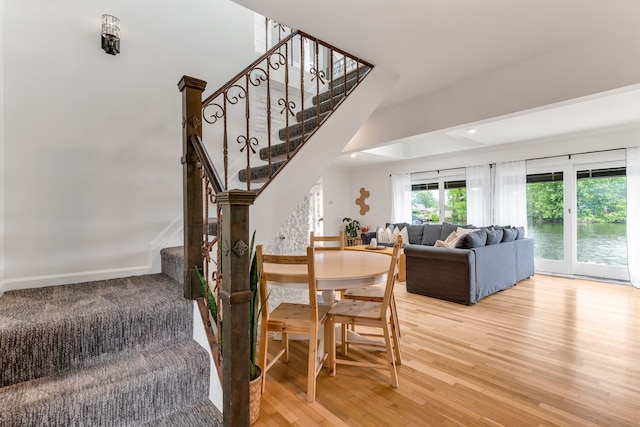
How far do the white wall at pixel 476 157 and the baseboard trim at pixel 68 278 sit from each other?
20.3 feet

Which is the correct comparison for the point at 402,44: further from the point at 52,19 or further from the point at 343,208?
the point at 343,208

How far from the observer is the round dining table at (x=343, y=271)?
6.46 ft

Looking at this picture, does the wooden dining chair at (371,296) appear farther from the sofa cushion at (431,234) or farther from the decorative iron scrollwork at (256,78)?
the sofa cushion at (431,234)

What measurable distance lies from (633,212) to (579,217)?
0.71 meters

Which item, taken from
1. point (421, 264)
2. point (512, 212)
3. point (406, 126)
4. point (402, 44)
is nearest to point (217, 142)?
point (402, 44)

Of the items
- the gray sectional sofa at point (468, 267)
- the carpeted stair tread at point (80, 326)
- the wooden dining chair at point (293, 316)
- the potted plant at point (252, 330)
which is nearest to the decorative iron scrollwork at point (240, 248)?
the potted plant at point (252, 330)

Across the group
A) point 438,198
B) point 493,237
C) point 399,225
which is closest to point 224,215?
point 493,237

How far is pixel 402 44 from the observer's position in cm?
240

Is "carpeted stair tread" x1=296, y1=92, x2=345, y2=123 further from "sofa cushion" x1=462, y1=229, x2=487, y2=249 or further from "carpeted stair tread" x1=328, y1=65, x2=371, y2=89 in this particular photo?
Answer: "sofa cushion" x1=462, y1=229, x2=487, y2=249

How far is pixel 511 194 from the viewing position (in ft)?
19.3

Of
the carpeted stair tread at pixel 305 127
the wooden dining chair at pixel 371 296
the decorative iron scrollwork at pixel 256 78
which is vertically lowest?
the wooden dining chair at pixel 371 296

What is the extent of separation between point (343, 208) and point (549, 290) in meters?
5.03

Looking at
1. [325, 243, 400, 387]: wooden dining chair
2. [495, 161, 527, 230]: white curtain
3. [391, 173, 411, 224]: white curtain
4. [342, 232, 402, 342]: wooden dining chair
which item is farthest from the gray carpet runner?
[391, 173, 411, 224]: white curtain

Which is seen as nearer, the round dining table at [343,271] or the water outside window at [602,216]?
the round dining table at [343,271]
